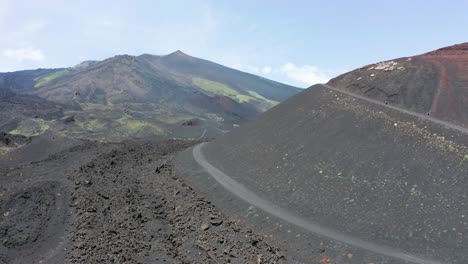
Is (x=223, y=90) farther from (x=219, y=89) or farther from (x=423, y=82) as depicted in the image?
(x=423, y=82)

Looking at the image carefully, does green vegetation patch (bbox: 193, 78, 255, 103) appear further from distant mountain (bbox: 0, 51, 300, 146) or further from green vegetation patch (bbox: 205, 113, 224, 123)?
green vegetation patch (bbox: 205, 113, 224, 123)

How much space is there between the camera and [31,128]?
73375 millimetres

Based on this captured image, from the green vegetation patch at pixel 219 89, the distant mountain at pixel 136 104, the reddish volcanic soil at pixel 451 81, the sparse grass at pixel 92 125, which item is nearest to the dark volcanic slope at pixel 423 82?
the reddish volcanic soil at pixel 451 81

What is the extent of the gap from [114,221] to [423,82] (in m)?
26.8

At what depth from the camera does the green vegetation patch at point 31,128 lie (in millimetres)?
71738

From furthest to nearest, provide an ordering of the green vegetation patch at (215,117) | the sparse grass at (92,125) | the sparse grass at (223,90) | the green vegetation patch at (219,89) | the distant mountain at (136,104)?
the green vegetation patch at (219,89)
the sparse grass at (223,90)
the green vegetation patch at (215,117)
the distant mountain at (136,104)
the sparse grass at (92,125)

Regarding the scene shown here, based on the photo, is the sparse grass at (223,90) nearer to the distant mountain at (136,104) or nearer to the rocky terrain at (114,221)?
the distant mountain at (136,104)

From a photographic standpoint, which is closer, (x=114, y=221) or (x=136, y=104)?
(x=114, y=221)

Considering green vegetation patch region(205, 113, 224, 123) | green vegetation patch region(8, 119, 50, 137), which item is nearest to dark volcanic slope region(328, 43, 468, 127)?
green vegetation patch region(8, 119, 50, 137)

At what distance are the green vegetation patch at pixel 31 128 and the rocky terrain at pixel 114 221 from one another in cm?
3347

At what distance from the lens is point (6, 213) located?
28.8 meters

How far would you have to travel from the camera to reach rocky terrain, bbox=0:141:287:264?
21.7 meters

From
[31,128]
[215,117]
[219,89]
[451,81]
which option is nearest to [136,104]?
[215,117]

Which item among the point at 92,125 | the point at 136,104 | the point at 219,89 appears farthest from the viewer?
the point at 219,89
